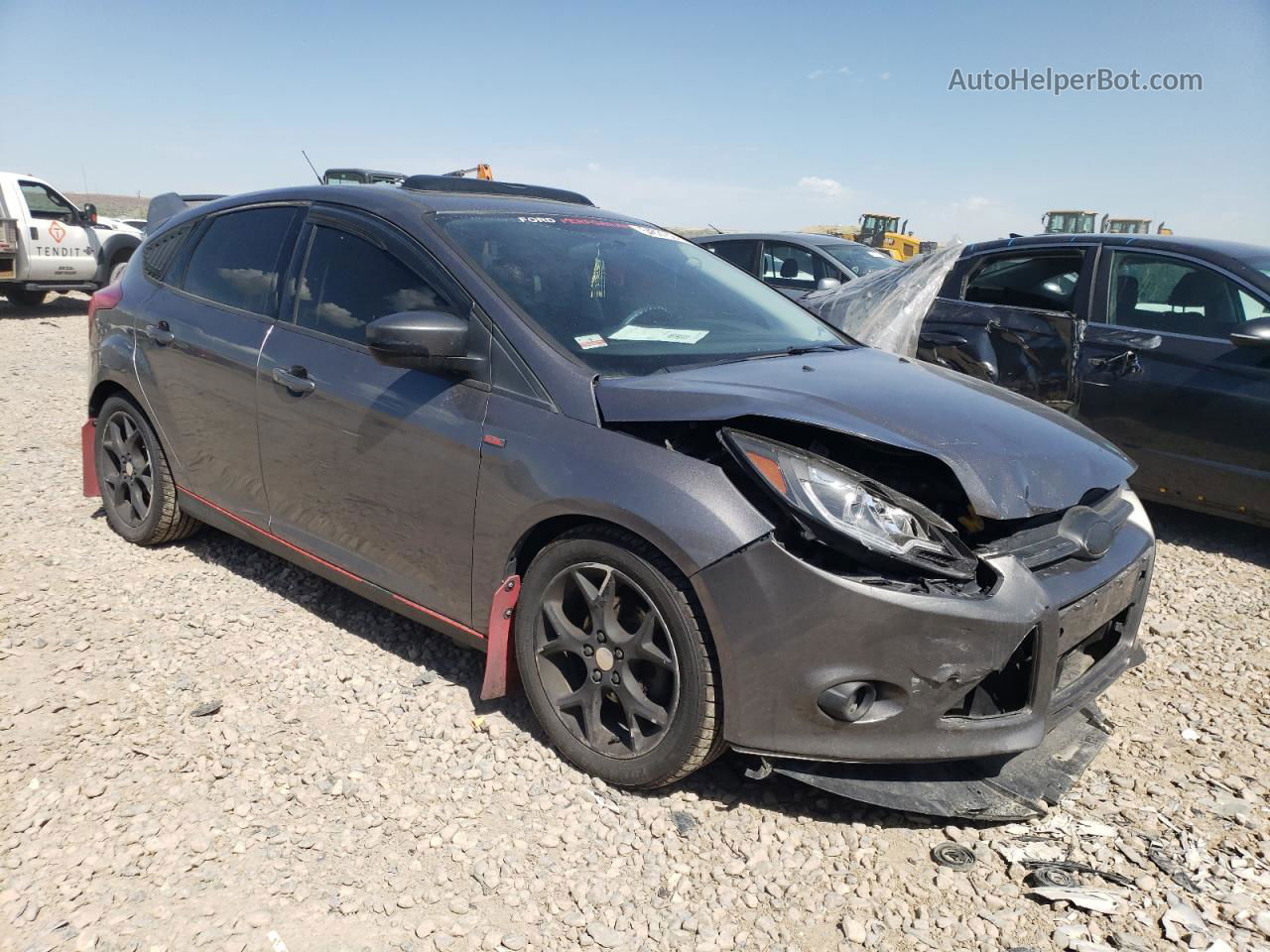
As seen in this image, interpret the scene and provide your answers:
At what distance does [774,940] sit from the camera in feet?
7.52

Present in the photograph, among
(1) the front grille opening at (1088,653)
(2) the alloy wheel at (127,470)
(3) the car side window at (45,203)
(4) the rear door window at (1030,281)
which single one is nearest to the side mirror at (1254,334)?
(4) the rear door window at (1030,281)

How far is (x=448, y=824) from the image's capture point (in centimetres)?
267

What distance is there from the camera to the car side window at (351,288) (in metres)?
3.25

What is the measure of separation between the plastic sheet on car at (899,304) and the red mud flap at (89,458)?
4180mm

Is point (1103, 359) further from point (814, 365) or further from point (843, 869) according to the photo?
point (843, 869)

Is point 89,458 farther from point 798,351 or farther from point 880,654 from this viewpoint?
point 880,654

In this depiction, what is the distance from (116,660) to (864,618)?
9.13ft

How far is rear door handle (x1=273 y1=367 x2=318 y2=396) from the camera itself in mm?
3422

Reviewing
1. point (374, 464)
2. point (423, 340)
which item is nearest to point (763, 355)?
point (423, 340)

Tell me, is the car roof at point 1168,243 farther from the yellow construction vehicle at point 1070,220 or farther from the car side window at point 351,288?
the yellow construction vehicle at point 1070,220

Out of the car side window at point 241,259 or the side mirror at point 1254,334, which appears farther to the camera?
the side mirror at point 1254,334

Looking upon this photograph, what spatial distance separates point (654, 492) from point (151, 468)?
2.94 m

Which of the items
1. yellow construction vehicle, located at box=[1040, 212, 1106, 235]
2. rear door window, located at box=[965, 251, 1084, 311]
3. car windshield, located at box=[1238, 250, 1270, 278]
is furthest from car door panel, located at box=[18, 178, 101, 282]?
yellow construction vehicle, located at box=[1040, 212, 1106, 235]

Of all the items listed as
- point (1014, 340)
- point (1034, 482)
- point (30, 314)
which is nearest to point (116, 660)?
point (1034, 482)
